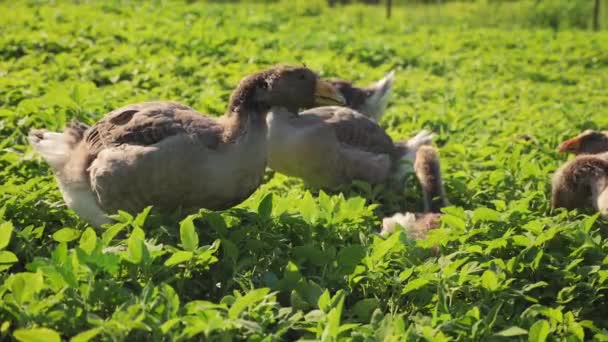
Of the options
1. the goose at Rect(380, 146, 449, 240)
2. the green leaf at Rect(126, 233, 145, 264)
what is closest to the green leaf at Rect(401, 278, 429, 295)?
the green leaf at Rect(126, 233, 145, 264)

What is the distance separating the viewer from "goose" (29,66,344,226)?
4113mm

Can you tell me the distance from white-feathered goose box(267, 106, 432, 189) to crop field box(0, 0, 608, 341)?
210mm

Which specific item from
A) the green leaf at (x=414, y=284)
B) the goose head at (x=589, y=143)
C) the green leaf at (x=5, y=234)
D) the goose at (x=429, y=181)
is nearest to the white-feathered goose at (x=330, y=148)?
the goose at (x=429, y=181)

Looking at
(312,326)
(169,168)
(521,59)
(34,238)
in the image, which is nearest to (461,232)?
(312,326)

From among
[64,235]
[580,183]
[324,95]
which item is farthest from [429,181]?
[64,235]

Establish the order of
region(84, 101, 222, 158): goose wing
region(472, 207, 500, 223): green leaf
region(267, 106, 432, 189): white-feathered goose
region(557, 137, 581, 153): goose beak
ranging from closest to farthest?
1. region(472, 207, 500, 223): green leaf
2. region(84, 101, 222, 158): goose wing
3. region(267, 106, 432, 189): white-feathered goose
4. region(557, 137, 581, 153): goose beak

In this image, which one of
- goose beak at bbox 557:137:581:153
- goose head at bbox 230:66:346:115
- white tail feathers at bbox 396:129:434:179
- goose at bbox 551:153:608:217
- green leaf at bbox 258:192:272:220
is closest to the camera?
green leaf at bbox 258:192:272:220

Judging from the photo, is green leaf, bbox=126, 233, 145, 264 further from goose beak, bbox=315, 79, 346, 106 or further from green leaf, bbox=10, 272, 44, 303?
goose beak, bbox=315, 79, 346, 106

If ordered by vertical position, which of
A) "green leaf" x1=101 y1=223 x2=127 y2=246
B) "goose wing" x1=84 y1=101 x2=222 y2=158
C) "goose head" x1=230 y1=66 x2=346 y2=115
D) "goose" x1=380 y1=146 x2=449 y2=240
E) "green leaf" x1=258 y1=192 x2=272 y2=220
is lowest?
"goose" x1=380 y1=146 x2=449 y2=240

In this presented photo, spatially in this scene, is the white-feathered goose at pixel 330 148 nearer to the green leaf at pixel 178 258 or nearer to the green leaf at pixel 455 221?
the green leaf at pixel 455 221

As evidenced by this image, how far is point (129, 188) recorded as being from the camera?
414 centimetres

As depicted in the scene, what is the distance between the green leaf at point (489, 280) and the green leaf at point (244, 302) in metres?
1.07

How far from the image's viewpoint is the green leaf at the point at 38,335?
2684mm

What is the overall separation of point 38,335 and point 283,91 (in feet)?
7.71
